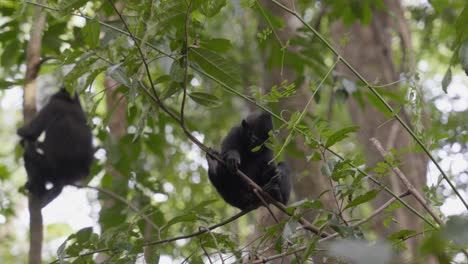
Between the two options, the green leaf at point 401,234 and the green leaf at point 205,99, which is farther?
the green leaf at point 205,99

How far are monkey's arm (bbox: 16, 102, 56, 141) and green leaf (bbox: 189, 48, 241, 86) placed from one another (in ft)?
9.11

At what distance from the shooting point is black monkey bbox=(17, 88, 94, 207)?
6.91 m

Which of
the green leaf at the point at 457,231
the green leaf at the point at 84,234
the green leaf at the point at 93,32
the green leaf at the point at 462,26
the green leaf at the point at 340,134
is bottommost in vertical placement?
the green leaf at the point at 457,231

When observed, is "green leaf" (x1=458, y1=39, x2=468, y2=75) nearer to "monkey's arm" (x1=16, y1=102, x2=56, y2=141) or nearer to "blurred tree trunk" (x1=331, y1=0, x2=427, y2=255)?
"monkey's arm" (x1=16, y1=102, x2=56, y2=141)

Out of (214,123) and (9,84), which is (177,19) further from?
(214,123)

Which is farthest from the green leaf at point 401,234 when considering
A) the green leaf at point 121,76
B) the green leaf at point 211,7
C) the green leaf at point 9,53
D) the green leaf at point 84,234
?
the green leaf at point 9,53

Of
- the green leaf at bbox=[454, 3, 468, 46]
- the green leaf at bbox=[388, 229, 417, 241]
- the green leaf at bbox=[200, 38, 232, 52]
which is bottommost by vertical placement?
the green leaf at bbox=[388, 229, 417, 241]

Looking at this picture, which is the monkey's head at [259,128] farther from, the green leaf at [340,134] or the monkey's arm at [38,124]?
the monkey's arm at [38,124]

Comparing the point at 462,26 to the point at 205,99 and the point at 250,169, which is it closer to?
the point at 205,99

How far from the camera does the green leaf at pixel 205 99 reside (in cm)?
419

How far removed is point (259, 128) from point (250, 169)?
0.53 m

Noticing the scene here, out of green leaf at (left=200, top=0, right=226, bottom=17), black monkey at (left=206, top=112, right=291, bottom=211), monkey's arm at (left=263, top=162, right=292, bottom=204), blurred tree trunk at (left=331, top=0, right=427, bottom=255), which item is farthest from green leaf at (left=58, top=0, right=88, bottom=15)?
blurred tree trunk at (left=331, top=0, right=427, bottom=255)

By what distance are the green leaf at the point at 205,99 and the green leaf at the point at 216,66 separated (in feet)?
0.61

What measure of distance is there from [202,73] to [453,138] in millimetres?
2818
